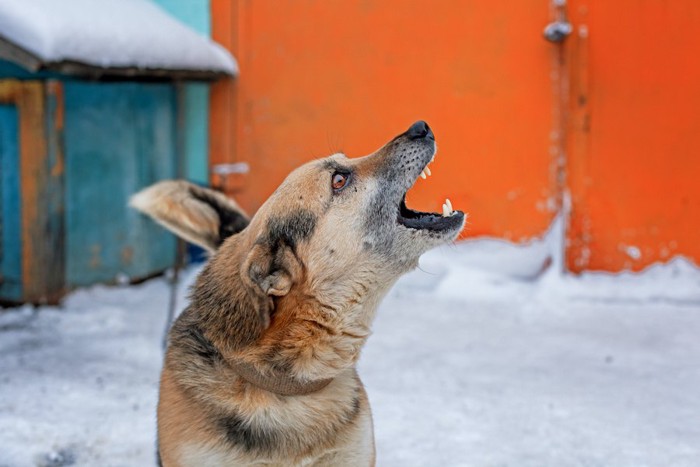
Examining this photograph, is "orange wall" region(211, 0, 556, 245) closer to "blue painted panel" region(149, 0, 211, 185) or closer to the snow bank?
the snow bank

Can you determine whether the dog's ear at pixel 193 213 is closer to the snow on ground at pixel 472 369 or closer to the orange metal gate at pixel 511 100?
the snow on ground at pixel 472 369

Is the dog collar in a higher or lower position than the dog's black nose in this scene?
lower

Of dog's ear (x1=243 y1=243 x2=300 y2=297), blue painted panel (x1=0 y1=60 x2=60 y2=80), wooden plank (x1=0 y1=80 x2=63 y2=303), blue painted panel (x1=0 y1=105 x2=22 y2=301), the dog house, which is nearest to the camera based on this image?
dog's ear (x1=243 y1=243 x2=300 y2=297)

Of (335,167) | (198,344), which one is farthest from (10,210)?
(335,167)

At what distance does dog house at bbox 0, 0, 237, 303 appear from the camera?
19.5 ft

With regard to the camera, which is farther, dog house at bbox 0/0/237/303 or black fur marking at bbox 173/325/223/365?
dog house at bbox 0/0/237/303

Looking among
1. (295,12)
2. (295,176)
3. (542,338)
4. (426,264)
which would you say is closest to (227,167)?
(295,12)

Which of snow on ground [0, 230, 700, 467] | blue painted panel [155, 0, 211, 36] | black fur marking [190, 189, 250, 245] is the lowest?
snow on ground [0, 230, 700, 467]

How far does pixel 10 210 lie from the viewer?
6480mm

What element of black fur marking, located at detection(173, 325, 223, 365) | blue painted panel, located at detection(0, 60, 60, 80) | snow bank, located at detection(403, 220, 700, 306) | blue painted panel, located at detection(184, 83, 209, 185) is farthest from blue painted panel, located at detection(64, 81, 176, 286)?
black fur marking, located at detection(173, 325, 223, 365)

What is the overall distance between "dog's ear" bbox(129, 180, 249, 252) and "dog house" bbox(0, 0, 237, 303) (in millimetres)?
2351

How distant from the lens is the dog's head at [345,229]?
2.74 meters

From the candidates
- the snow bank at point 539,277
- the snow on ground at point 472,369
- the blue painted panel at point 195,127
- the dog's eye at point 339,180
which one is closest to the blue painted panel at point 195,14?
the blue painted panel at point 195,127

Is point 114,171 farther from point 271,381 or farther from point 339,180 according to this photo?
point 271,381
